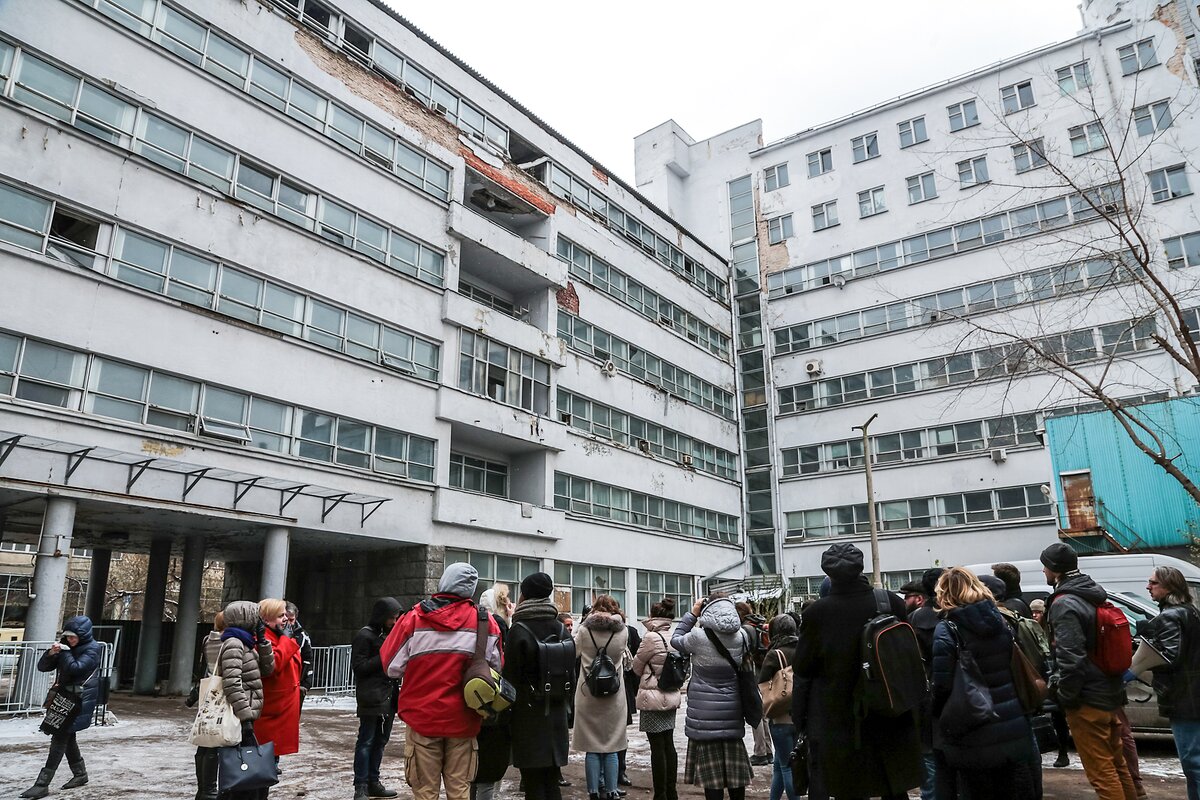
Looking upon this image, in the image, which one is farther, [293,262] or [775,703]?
[293,262]

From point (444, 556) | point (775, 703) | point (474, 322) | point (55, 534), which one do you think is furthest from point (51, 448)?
point (775, 703)

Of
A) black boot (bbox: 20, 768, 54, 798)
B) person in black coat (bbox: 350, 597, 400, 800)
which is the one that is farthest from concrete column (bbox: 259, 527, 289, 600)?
person in black coat (bbox: 350, 597, 400, 800)

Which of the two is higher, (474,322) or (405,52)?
(405,52)

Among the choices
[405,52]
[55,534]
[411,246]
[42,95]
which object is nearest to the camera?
[55,534]

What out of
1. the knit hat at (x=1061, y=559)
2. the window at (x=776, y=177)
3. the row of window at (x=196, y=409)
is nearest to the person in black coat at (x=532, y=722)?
the knit hat at (x=1061, y=559)

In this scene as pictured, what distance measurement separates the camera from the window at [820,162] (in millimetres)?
41031

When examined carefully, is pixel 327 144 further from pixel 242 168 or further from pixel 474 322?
pixel 474 322

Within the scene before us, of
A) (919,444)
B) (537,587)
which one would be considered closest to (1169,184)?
(919,444)

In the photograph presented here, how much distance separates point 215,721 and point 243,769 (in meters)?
0.40

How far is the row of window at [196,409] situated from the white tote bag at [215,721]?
42.6ft

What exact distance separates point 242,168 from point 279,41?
415 centimetres

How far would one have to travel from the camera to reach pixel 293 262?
21.0m

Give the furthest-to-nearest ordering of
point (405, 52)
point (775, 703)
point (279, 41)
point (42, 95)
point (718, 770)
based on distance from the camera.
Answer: point (405, 52) < point (279, 41) < point (42, 95) < point (775, 703) < point (718, 770)

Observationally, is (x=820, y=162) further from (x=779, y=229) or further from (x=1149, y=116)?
(x=1149, y=116)
